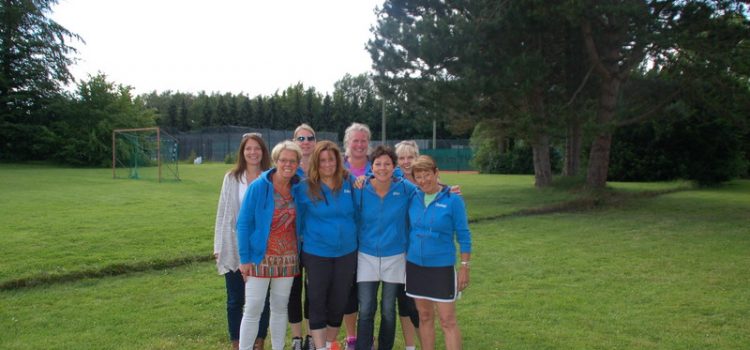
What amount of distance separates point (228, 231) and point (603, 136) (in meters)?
14.7

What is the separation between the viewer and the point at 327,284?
12.2ft

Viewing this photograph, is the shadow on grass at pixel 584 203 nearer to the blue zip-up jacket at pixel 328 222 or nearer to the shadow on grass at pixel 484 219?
the shadow on grass at pixel 484 219

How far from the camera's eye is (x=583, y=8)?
12289 millimetres

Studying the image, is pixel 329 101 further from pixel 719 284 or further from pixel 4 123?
pixel 719 284

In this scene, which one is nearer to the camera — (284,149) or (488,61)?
(284,149)

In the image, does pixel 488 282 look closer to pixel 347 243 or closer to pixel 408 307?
pixel 408 307

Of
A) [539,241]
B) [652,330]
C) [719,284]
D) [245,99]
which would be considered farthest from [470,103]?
[245,99]

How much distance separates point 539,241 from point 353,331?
235 inches

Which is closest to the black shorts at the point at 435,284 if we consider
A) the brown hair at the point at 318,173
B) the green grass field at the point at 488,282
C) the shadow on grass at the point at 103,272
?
the brown hair at the point at 318,173

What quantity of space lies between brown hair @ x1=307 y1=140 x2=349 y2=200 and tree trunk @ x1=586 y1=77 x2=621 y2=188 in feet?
37.4

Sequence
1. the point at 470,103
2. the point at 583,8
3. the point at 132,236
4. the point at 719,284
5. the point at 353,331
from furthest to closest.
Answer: the point at 470,103 → the point at 583,8 → the point at 132,236 → the point at 719,284 → the point at 353,331

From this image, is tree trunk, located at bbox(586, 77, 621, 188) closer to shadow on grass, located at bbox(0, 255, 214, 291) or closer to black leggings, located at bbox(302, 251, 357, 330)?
shadow on grass, located at bbox(0, 255, 214, 291)

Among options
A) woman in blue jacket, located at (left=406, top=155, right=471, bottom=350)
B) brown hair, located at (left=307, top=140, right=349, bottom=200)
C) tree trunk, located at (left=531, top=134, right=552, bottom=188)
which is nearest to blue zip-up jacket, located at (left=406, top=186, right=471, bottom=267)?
woman in blue jacket, located at (left=406, top=155, right=471, bottom=350)

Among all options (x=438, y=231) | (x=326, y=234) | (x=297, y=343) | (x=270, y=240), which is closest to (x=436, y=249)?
(x=438, y=231)
